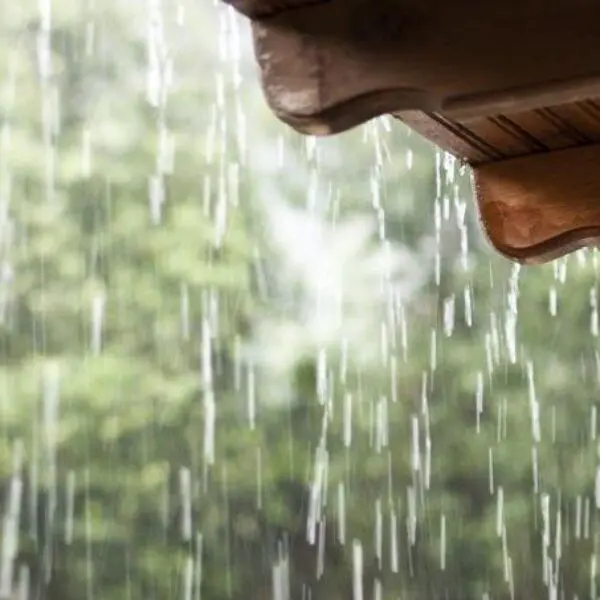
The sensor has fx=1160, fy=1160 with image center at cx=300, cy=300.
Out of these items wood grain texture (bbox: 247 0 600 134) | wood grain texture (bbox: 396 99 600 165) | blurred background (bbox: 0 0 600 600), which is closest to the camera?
wood grain texture (bbox: 247 0 600 134)

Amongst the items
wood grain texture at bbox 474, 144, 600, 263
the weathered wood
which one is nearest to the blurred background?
wood grain texture at bbox 474, 144, 600, 263

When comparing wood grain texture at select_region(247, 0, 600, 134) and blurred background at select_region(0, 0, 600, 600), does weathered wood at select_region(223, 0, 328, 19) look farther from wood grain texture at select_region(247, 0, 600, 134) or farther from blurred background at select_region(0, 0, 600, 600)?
blurred background at select_region(0, 0, 600, 600)

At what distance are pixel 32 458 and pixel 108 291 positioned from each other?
71 cm

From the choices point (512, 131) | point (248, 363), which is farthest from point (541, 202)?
point (248, 363)

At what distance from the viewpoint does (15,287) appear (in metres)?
4.56

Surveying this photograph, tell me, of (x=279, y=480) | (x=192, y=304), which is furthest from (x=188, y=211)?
(x=279, y=480)

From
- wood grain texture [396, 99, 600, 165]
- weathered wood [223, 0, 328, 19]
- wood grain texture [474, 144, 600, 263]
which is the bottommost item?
wood grain texture [474, 144, 600, 263]

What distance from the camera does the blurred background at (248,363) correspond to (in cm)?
445

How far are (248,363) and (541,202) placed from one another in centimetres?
352

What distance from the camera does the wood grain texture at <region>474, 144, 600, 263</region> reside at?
1073mm

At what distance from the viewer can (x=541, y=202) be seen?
1.10 meters

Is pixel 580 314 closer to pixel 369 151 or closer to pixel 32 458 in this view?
pixel 369 151

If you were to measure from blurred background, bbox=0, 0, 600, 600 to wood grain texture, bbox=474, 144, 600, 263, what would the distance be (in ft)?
11.0

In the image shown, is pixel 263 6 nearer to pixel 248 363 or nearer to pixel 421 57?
pixel 421 57
